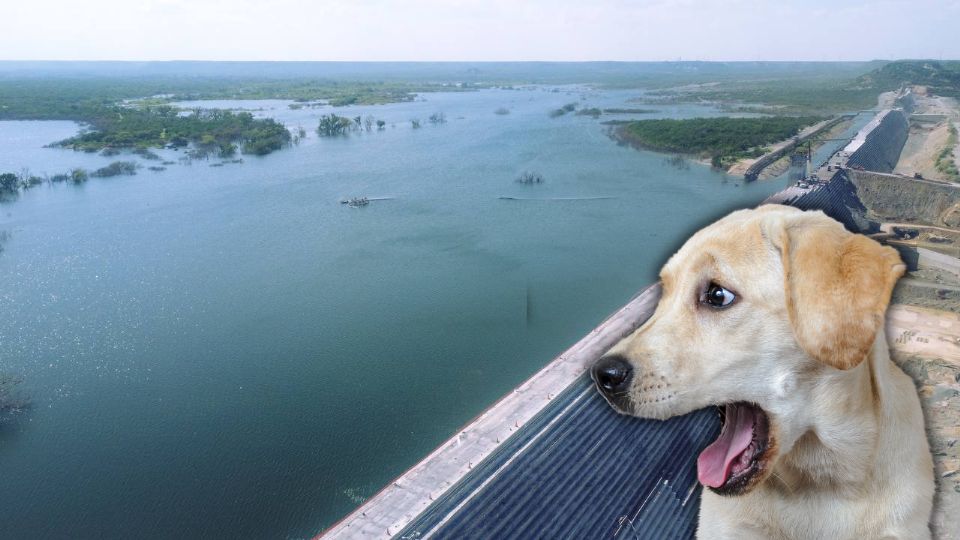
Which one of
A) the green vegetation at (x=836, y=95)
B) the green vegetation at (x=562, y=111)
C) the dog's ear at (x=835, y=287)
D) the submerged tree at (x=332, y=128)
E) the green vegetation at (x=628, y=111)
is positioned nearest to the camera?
the dog's ear at (x=835, y=287)

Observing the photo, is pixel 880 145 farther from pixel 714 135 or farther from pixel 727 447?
pixel 727 447

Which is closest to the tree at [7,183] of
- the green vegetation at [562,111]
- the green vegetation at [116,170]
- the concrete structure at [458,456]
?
the green vegetation at [116,170]

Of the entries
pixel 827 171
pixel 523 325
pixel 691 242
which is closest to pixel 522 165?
pixel 827 171

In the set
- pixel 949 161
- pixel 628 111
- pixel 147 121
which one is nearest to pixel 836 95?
pixel 628 111

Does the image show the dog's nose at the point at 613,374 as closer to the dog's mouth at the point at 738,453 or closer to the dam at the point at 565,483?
the dog's mouth at the point at 738,453

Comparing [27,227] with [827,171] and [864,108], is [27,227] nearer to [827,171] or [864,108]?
[827,171]

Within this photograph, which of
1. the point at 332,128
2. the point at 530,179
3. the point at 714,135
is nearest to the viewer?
the point at 530,179
